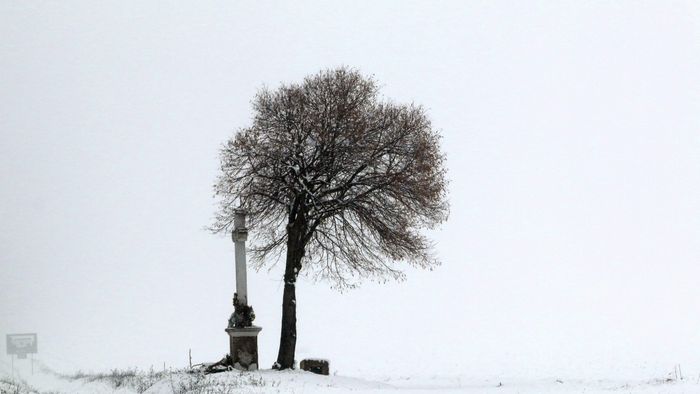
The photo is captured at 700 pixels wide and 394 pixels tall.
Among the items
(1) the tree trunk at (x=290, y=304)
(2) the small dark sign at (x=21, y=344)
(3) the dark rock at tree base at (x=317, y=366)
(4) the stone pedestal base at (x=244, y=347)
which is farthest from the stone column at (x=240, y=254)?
(2) the small dark sign at (x=21, y=344)

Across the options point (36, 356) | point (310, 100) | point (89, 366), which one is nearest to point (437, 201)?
point (310, 100)

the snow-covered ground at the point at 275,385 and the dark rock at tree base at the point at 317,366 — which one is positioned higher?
the dark rock at tree base at the point at 317,366

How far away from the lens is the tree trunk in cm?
2342

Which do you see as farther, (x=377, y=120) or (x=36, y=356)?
(x=36, y=356)

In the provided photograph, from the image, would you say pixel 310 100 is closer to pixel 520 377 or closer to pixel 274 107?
pixel 274 107

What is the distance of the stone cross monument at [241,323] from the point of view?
74.3ft

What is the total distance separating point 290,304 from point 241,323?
169 centimetres

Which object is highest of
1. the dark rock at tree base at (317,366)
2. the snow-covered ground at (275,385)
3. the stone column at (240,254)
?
the stone column at (240,254)

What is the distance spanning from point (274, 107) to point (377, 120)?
11.3 feet

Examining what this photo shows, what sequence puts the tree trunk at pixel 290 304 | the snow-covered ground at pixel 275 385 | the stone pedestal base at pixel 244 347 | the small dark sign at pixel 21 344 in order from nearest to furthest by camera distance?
the snow-covered ground at pixel 275 385
the small dark sign at pixel 21 344
the stone pedestal base at pixel 244 347
the tree trunk at pixel 290 304

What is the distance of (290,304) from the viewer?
77.4ft

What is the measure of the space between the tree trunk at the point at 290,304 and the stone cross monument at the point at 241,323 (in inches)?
39.2

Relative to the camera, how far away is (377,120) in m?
24.4

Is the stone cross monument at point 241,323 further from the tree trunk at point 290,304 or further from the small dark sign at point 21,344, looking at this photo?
the small dark sign at point 21,344
